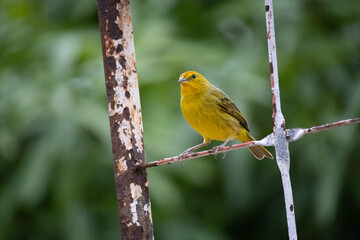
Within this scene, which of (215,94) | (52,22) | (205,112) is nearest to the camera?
(205,112)

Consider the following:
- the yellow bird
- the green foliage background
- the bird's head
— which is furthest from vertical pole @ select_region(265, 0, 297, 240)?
the green foliage background

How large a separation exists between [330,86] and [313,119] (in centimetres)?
34

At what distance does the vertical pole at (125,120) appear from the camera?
2.10 meters

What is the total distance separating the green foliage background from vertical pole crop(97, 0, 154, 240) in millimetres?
2282

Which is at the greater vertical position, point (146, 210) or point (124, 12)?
point (124, 12)

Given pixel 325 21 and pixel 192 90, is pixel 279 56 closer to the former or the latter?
pixel 325 21

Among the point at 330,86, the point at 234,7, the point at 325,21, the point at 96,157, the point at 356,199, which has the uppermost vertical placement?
the point at 234,7

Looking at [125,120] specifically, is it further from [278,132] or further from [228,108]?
[228,108]

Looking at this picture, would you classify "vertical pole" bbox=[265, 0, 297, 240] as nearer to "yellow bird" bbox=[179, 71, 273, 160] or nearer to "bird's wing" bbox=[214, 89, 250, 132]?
"yellow bird" bbox=[179, 71, 273, 160]

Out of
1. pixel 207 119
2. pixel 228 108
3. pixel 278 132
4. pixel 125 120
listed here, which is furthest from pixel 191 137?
pixel 278 132

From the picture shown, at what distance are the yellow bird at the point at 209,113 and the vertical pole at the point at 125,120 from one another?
996 millimetres

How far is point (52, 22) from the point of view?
6195 millimetres

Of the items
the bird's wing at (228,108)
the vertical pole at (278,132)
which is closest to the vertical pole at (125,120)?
the vertical pole at (278,132)

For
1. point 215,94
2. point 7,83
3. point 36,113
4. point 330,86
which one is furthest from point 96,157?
point 330,86
